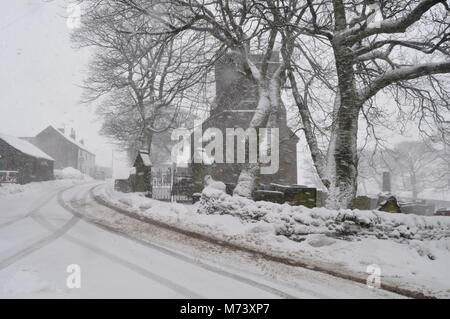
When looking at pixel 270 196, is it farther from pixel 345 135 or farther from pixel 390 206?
pixel 390 206

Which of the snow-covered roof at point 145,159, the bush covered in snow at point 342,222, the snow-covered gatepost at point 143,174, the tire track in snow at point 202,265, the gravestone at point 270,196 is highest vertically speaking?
the snow-covered roof at point 145,159

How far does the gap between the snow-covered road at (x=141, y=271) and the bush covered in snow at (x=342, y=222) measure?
2.11 metres

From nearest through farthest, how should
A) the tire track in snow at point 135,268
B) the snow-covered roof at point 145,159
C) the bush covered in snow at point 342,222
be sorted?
1. the tire track in snow at point 135,268
2. the bush covered in snow at point 342,222
3. the snow-covered roof at point 145,159

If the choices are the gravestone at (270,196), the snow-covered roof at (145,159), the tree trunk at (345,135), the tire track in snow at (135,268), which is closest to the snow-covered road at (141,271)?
the tire track in snow at (135,268)

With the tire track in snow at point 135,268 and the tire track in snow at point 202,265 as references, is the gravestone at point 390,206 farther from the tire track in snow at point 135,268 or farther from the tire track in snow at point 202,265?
the tire track in snow at point 135,268

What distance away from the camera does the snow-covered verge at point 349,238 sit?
19.2ft

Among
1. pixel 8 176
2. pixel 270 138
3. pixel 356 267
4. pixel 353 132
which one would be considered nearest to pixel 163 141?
pixel 8 176

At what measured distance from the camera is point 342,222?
7422 millimetres

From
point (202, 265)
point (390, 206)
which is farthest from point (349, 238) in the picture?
point (390, 206)

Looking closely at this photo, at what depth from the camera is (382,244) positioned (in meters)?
6.84

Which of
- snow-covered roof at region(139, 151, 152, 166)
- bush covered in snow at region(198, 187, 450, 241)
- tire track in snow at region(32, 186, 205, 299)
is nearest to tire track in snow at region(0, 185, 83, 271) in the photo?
tire track in snow at region(32, 186, 205, 299)

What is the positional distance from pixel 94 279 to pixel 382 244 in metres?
5.78

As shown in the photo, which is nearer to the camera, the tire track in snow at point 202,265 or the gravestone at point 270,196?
the tire track in snow at point 202,265
